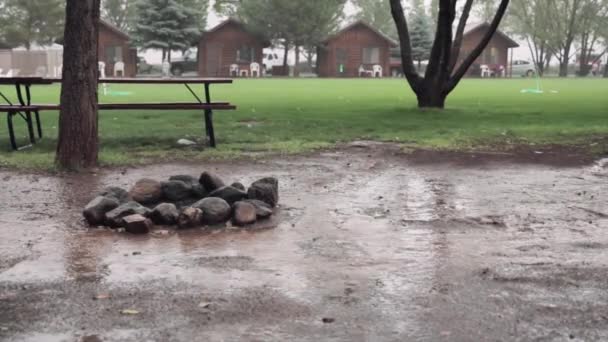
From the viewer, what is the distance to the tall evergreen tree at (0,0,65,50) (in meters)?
57.2

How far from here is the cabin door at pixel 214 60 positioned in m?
61.6

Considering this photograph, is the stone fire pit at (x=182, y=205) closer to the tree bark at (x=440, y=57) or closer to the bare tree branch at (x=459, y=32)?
the tree bark at (x=440, y=57)

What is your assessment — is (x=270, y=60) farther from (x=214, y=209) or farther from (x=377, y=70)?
(x=214, y=209)

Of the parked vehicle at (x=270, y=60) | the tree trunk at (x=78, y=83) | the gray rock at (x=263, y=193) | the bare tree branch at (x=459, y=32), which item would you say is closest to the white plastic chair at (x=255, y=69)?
the parked vehicle at (x=270, y=60)

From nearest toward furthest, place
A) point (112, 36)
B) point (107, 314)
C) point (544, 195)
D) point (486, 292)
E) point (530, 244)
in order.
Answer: point (107, 314) < point (486, 292) < point (530, 244) < point (544, 195) < point (112, 36)

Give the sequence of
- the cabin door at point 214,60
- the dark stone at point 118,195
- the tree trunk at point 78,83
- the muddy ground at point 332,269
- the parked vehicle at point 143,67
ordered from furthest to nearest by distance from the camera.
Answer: the parked vehicle at point 143,67 < the cabin door at point 214,60 < the tree trunk at point 78,83 < the dark stone at point 118,195 < the muddy ground at point 332,269

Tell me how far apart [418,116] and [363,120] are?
4.54 ft

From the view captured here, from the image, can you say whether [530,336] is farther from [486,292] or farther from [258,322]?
[258,322]

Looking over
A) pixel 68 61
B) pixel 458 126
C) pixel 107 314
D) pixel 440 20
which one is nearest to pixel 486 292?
pixel 107 314

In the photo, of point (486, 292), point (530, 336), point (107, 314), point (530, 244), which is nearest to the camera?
point (530, 336)

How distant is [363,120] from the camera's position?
47.1 feet

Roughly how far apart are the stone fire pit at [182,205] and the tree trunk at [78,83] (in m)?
2.08

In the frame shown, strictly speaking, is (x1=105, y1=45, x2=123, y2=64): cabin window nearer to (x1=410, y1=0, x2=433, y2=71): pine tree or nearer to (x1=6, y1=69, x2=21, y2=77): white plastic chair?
(x1=6, y1=69, x2=21, y2=77): white plastic chair

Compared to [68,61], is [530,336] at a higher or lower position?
lower
